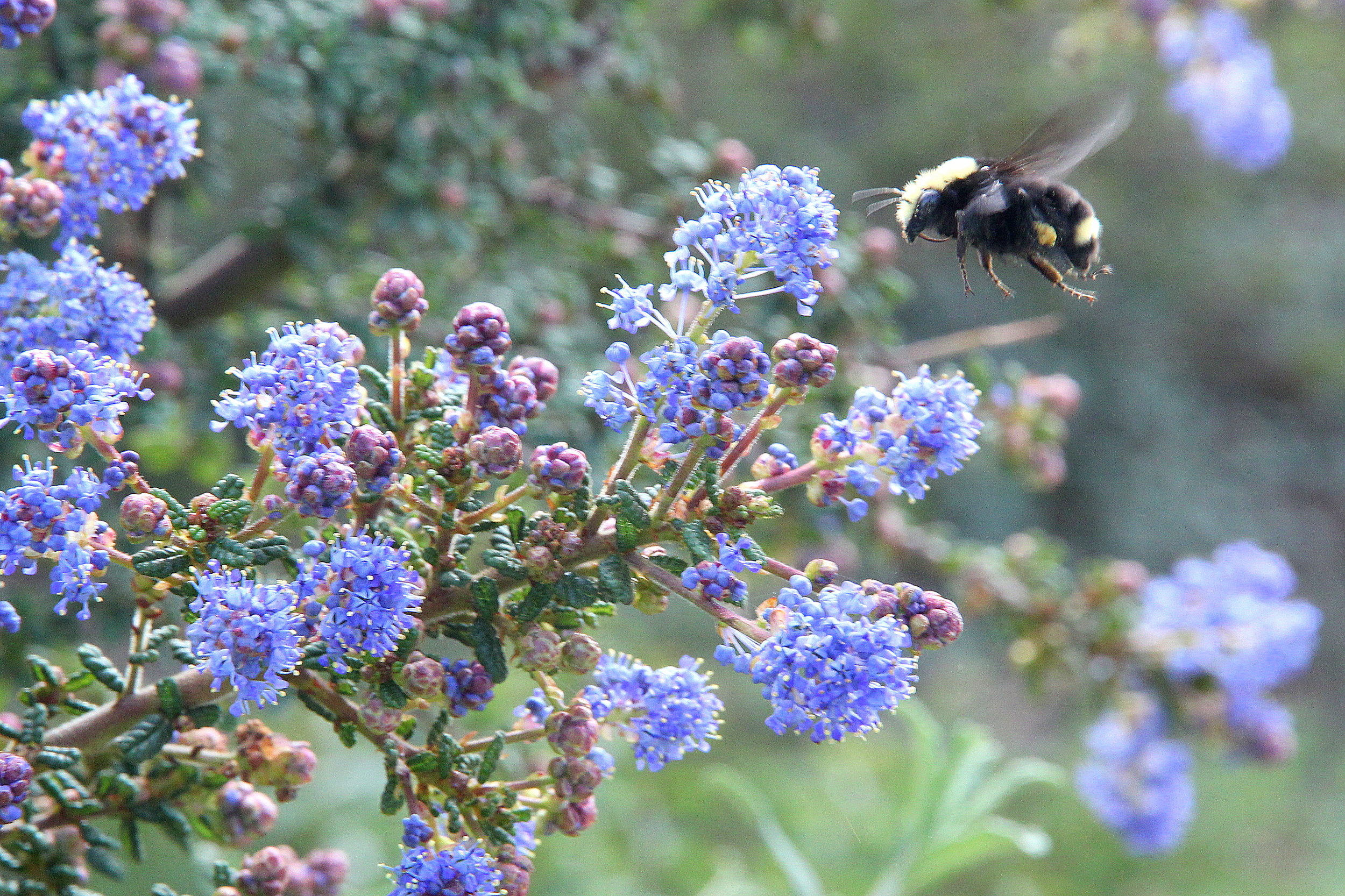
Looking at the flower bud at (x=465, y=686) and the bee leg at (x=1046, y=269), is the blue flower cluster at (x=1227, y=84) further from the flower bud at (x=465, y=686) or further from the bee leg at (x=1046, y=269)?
the flower bud at (x=465, y=686)

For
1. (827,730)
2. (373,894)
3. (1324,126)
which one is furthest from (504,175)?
(1324,126)

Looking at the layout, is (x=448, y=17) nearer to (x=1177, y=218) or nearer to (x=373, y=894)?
(x=373, y=894)

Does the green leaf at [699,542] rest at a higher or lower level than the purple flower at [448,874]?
higher

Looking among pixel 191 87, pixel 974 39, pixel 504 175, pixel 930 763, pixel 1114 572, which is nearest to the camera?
pixel 191 87

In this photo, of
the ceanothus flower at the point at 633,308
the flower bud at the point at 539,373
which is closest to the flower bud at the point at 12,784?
the flower bud at the point at 539,373

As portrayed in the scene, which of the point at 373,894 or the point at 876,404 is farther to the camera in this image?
the point at 373,894

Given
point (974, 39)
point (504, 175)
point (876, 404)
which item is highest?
point (974, 39)

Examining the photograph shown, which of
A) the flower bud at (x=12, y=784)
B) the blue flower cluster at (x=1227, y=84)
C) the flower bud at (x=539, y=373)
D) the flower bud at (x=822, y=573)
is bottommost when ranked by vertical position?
the flower bud at (x=12, y=784)
